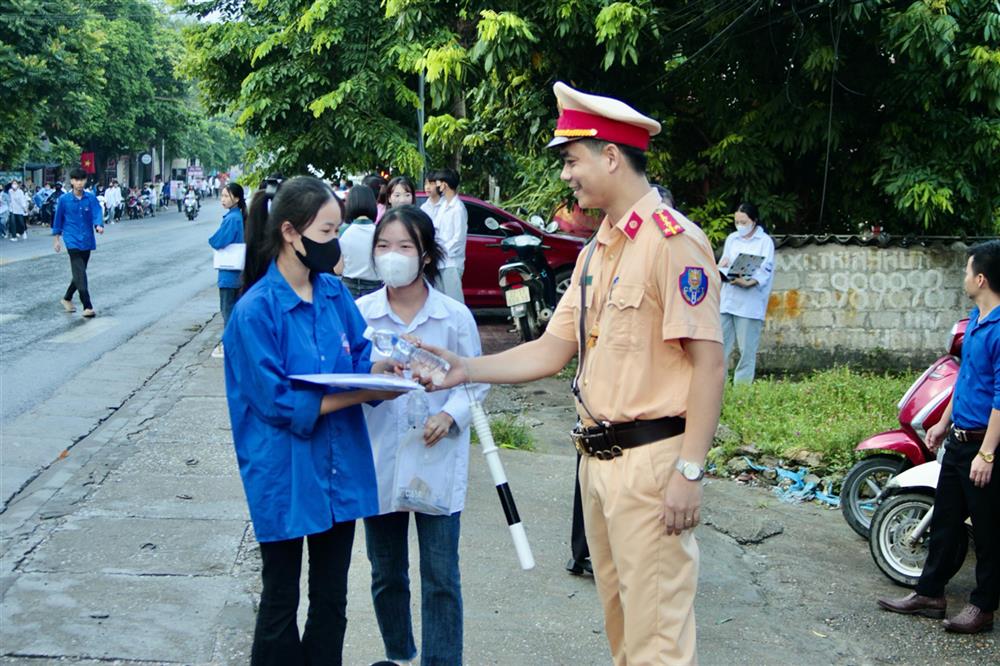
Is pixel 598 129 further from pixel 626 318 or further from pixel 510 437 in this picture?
pixel 510 437

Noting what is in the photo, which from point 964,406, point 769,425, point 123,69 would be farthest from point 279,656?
point 123,69

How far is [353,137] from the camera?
58.9 ft

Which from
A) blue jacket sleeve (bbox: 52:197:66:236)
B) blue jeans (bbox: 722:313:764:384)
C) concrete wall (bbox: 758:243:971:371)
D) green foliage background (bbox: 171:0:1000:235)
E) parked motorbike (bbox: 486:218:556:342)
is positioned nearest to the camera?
green foliage background (bbox: 171:0:1000:235)

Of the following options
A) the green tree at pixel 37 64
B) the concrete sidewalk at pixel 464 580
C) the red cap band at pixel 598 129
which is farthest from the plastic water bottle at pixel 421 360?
the green tree at pixel 37 64

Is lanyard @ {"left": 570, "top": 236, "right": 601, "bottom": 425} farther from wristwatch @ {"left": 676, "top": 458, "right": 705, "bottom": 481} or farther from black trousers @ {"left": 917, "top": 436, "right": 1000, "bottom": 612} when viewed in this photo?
black trousers @ {"left": 917, "top": 436, "right": 1000, "bottom": 612}

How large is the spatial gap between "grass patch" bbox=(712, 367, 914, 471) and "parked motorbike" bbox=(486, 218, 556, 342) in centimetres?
278

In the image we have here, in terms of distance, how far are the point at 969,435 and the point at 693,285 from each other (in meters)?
2.54

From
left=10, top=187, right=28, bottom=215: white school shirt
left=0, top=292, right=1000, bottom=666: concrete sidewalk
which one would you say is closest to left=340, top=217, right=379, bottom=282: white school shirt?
left=0, top=292, right=1000, bottom=666: concrete sidewalk

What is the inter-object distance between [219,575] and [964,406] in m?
3.47

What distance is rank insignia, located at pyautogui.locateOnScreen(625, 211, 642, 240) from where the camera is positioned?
3229 millimetres

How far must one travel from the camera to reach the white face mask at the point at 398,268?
3.98 metres

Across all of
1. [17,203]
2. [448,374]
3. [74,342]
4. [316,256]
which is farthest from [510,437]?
[17,203]

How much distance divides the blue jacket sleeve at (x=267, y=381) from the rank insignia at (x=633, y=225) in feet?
3.34

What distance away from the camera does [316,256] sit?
3.58 metres
